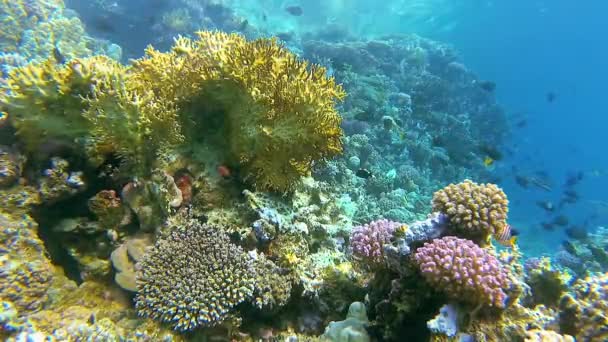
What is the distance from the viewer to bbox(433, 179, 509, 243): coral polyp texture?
3.26 metres

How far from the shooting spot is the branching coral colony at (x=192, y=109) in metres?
3.59

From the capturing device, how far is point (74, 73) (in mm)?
3559

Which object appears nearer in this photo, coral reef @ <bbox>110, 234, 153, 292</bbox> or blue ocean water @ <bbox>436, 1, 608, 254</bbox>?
coral reef @ <bbox>110, 234, 153, 292</bbox>

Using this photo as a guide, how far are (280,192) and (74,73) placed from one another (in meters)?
2.65

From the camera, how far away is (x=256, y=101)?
3705 mm

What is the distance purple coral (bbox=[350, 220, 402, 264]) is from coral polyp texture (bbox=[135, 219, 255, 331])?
1250mm

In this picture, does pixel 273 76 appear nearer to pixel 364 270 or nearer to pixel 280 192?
pixel 280 192

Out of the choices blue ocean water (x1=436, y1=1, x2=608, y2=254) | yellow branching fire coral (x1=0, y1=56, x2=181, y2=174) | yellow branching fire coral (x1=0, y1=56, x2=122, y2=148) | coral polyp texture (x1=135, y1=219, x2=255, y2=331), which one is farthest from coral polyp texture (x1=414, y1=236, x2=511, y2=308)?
blue ocean water (x1=436, y1=1, x2=608, y2=254)

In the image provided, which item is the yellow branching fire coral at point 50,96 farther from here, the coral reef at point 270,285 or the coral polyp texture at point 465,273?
the coral polyp texture at point 465,273

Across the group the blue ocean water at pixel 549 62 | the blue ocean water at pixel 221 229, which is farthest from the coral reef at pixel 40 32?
the blue ocean water at pixel 549 62

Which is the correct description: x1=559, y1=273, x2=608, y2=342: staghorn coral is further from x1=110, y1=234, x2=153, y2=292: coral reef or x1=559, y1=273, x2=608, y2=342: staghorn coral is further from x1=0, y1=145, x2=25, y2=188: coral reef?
x1=0, y1=145, x2=25, y2=188: coral reef

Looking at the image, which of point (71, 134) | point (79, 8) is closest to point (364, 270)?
point (71, 134)

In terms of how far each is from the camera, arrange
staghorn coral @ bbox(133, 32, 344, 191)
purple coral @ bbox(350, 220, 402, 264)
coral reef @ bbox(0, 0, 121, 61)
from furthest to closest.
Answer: coral reef @ bbox(0, 0, 121, 61) → staghorn coral @ bbox(133, 32, 344, 191) → purple coral @ bbox(350, 220, 402, 264)

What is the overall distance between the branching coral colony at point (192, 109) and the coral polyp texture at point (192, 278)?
→ 97cm
